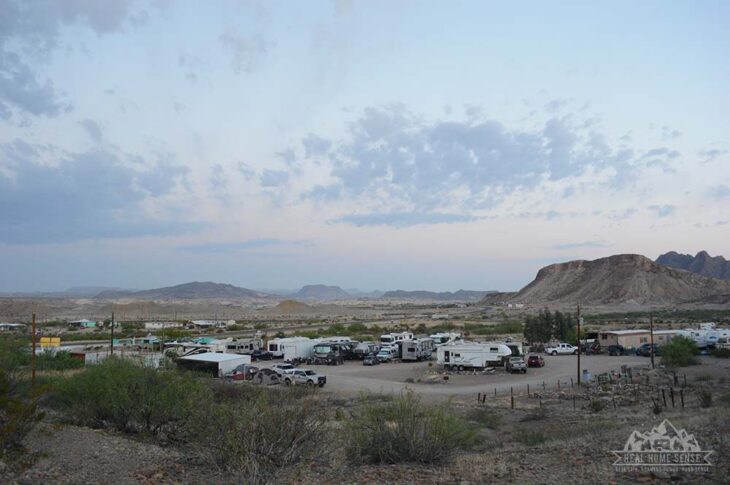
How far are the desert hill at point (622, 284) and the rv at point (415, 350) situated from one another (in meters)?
111

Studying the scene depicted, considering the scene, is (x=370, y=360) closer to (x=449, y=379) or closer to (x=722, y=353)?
(x=449, y=379)

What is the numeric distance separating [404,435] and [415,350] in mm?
34362

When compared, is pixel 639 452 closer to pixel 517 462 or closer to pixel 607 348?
pixel 517 462

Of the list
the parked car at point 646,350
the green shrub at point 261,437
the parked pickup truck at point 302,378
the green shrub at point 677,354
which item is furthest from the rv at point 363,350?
the green shrub at point 261,437

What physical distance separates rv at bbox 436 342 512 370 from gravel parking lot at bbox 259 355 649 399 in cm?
86

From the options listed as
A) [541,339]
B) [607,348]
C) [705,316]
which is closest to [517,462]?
[607,348]

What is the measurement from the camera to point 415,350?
150 feet

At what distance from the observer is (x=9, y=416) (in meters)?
11.2

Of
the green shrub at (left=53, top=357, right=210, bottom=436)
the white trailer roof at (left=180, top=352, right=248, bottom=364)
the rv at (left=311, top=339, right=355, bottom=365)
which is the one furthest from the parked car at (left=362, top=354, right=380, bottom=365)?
the green shrub at (left=53, top=357, right=210, bottom=436)

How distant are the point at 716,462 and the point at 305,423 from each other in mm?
7814

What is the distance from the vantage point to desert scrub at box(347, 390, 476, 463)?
11.7 m

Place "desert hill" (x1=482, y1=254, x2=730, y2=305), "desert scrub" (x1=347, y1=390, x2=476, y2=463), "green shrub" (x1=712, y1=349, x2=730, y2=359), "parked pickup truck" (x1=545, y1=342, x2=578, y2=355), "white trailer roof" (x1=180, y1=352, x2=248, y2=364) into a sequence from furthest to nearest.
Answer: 1. "desert hill" (x1=482, y1=254, x2=730, y2=305)
2. "parked pickup truck" (x1=545, y1=342, x2=578, y2=355)
3. "green shrub" (x1=712, y1=349, x2=730, y2=359)
4. "white trailer roof" (x1=180, y1=352, x2=248, y2=364)
5. "desert scrub" (x1=347, y1=390, x2=476, y2=463)

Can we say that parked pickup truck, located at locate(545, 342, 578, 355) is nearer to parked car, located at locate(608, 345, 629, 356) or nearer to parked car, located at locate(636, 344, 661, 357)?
parked car, located at locate(608, 345, 629, 356)

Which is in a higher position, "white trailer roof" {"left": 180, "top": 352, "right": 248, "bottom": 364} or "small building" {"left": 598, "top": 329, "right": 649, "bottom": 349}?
"white trailer roof" {"left": 180, "top": 352, "right": 248, "bottom": 364}
